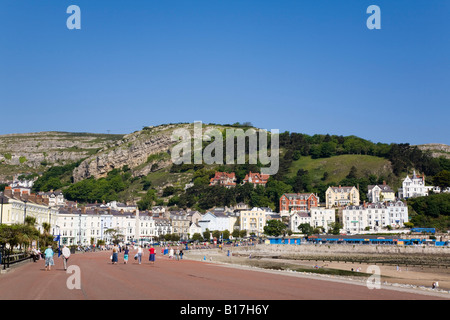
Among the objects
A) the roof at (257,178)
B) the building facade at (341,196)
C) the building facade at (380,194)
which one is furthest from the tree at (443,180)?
the roof at (257,178)

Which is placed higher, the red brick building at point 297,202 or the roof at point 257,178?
the roof at point 257,178

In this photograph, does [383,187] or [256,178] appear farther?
[256,178]

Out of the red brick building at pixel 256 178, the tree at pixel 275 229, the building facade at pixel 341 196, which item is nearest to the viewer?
the tree at pixel 275 229

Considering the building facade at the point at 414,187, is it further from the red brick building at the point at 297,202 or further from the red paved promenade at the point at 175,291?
the red paved promenade at the point at 175,291

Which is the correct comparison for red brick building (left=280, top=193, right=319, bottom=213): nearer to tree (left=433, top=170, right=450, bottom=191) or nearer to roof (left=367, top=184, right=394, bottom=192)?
roof (left=367, top=184, right=394, bottom=192)

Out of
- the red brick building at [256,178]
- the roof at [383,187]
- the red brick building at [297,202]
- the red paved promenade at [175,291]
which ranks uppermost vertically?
the red brick building at [256,178]

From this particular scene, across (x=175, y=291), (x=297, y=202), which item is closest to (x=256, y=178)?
(x=297, y=202)

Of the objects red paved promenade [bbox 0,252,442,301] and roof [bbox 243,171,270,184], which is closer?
red paved promenade [bbox 0,252,442,301]

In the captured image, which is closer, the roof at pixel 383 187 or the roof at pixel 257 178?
the roof at pixel 383 187

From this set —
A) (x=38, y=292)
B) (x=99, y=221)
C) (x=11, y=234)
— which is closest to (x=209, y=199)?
(x=99, y=221)

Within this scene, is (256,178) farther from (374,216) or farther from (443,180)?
(443,180)

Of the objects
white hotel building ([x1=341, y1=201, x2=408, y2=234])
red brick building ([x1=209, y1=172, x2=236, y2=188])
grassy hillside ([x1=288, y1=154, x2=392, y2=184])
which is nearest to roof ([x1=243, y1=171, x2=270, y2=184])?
red brick building ([x1=209, y1=172, x2=236, y2=188])

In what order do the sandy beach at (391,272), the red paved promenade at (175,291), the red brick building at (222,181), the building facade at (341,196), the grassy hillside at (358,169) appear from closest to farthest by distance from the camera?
1. the red paved promenade at (175,291)
2. the sandy beach at (391,272)
3. the building facade at (341,196)
4. the grassy hillside at (358,169)
5. the red brick building at (222,181)
